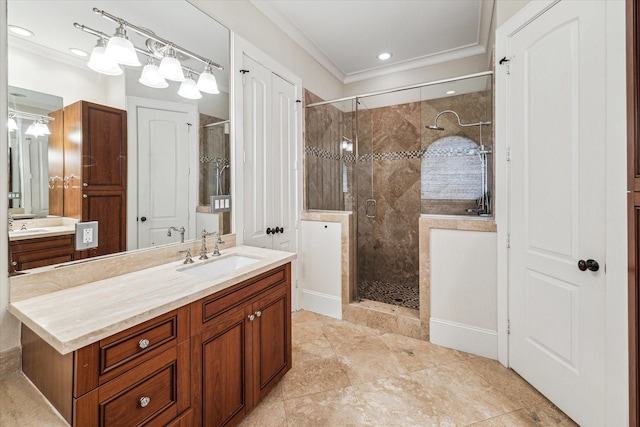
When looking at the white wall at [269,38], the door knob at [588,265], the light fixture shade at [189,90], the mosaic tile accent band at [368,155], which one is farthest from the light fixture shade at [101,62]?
the door knob at [588,265]

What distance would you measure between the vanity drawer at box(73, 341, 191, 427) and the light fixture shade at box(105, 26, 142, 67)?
150cm

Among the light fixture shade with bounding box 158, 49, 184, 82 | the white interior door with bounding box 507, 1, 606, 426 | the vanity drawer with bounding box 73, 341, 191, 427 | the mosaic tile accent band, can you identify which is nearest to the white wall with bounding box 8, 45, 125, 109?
the light fixture shade with bounding box 158, 49, 184, 82

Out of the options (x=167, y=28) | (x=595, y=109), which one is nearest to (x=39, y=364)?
(x=167, y=28)

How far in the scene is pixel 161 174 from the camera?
68.6 inches

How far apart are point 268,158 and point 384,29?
5.87ft

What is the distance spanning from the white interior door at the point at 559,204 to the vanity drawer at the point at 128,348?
6.71 ft

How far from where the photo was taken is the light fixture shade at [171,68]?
1730 mm

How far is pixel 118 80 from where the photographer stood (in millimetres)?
1501

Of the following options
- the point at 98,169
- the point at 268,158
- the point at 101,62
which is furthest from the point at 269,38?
the point at 98,169

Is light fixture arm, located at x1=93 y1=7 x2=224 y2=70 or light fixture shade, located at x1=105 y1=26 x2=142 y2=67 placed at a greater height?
light fixture arm, located at x1=93 y1=7 x2=224 y2=70

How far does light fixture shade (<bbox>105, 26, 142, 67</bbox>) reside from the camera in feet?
4.80

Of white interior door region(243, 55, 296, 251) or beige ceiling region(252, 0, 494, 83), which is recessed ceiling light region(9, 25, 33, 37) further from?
beige ceiling region(252, 0, 494, 83)

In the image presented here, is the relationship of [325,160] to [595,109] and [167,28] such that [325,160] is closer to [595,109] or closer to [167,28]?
[167,28]

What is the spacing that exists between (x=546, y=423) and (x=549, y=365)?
326mm
